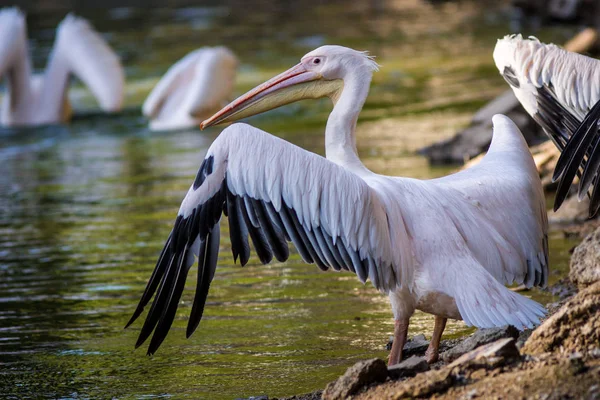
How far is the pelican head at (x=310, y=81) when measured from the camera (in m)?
Result: 4.96

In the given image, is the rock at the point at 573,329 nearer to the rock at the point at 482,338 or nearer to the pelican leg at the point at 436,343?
the rock at the point at 482,338

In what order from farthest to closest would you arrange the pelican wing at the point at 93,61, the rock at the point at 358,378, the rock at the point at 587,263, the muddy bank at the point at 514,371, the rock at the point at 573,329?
the pelican wing at the point at 93,61
the rock at the point at 587,263
the rock at the point at 358,378
the rock at the point at 573,329
the muddy bank at the point at 514,371

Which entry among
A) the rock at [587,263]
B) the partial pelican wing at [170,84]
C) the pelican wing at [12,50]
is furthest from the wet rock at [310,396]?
the pelican wing at [12,50]

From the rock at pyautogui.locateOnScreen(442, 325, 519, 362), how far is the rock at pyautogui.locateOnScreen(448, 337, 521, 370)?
0.47 meters

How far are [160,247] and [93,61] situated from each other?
261 inches

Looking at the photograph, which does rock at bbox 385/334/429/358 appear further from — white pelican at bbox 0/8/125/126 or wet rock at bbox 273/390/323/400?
white pelican at bbox 0/8/125/126

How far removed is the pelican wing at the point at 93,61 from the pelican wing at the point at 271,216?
29.6 ft

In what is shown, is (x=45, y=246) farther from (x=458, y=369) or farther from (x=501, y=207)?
(x=458, y=369)

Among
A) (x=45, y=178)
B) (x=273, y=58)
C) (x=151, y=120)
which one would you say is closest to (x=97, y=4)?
(x=273, y=58)

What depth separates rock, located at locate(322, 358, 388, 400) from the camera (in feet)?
12.4

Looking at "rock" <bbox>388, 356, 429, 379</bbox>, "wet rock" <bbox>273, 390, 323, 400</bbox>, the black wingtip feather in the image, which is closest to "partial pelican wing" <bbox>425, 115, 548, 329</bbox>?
"rock" <bbox>388, 356, 429, 379</bbox>

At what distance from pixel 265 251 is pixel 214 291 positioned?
182 centimetres

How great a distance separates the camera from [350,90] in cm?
491

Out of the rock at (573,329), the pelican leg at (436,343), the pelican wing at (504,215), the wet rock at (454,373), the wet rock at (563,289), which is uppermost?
the pelican wing at (504,215)
